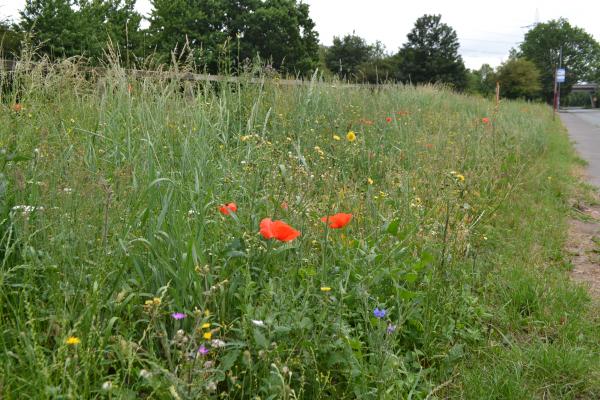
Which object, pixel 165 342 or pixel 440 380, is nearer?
pixel 165 342

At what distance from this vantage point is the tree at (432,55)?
2119 inches

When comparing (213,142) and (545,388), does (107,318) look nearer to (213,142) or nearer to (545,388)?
(545,388)

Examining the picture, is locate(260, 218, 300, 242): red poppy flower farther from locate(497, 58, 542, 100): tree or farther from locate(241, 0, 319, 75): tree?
locate(497, 58, 542, 100): tree

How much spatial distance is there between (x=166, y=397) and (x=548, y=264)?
3.09 m

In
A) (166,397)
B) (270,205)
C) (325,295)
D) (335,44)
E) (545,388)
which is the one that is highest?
(335,44)

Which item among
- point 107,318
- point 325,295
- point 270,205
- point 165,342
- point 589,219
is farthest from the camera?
point 589,219

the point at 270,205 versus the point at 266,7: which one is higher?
the point at 266,7

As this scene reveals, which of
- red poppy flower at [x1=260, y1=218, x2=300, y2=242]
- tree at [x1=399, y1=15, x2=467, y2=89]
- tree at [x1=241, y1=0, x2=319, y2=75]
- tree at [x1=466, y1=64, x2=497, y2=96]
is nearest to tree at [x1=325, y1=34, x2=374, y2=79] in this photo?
tree at [x1=399, y1=15, x2=467, y2=89]

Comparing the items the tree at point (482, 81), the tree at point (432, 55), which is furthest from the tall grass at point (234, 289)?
the tree at point (432, 55)

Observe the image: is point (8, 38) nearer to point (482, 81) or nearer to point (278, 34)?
point (278, 34)

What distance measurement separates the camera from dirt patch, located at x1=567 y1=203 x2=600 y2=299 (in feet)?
12.2

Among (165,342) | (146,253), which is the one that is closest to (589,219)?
(146,253)

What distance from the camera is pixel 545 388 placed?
2291 mm

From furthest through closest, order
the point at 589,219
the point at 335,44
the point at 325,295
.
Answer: the point at 335,44 → the point at 589,219 → the point at 325,295
